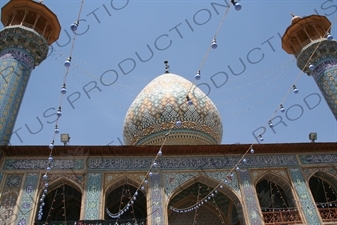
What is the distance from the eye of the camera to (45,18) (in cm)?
1066

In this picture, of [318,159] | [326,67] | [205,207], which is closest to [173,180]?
[205,207]

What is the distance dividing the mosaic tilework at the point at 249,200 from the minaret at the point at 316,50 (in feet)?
11.4

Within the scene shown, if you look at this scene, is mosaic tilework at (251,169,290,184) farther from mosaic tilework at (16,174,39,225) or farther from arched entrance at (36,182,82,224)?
mosaic tilework at (16,174,39,225)

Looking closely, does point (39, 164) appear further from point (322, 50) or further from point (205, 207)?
point (322, 50)

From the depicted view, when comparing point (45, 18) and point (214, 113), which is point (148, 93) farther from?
point (45, 18)

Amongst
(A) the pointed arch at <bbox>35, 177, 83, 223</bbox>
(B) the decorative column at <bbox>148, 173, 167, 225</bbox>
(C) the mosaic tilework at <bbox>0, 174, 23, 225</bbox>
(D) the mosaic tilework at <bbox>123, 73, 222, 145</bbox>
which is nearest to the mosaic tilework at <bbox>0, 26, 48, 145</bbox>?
(C) the mosaic tilework at <bbox>0, 174, 23, 225</bbox>

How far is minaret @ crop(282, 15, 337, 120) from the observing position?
1034cm

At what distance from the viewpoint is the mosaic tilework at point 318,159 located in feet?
29.0

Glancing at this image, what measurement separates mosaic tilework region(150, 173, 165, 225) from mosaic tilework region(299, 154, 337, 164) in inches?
139

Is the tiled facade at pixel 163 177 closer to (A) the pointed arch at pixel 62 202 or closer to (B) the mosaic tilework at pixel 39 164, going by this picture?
(B) the mosaic tilework at pixel 39 164

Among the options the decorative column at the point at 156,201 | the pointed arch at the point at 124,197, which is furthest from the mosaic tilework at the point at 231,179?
the pointed arch at the point at 124,197

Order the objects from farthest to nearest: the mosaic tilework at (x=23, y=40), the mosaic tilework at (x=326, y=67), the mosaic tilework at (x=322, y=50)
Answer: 1. the mosaic tilework at (x=322, y=50)
2. the mosaic tilework at (x=326, y=67)
3. the mosaic tilework at (x=23, y=40)

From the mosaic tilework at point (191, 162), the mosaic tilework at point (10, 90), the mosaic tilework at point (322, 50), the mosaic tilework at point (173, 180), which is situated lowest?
the mosaic tilework at point (173, 180)

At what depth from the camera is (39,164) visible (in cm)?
821
